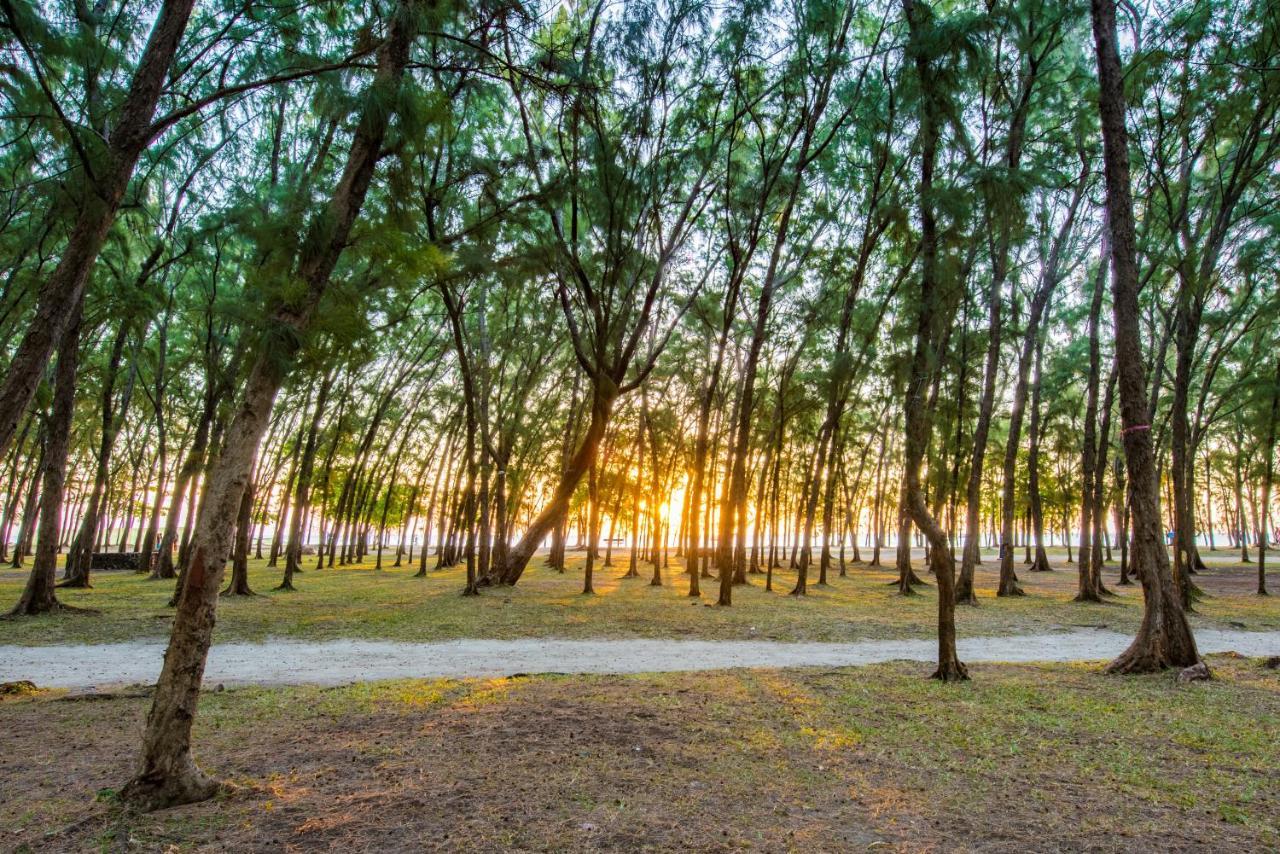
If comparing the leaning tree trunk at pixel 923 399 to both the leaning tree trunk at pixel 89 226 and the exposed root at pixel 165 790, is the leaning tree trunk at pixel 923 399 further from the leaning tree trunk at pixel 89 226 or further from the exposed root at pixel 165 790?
the leaning tree trunk at pixel 89 226

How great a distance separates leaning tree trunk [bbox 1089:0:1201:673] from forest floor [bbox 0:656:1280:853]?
3.90ft

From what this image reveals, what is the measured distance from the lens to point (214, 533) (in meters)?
3.83

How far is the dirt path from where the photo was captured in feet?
25.2

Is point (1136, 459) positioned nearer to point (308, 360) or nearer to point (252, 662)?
point (308, 360)

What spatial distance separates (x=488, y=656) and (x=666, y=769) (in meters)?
5.34

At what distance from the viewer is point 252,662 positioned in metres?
8.41

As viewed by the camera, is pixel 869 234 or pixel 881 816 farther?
pixel 869 234

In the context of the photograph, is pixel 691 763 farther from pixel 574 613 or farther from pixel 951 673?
pixel 574 613

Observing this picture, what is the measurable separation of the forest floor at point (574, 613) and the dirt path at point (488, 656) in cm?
81

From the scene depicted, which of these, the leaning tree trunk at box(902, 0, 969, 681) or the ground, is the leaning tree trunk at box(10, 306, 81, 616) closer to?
the ground

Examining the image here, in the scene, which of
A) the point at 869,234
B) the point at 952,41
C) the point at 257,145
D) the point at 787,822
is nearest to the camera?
the point at 787,822

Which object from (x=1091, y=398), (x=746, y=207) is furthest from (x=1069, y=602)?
(x=746, y=207)

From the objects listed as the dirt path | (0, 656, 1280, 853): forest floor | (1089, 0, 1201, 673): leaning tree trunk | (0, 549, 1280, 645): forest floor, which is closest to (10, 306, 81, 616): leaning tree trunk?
(0, 549, 1280, 645): forest floor

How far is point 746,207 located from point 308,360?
13.4 meters
